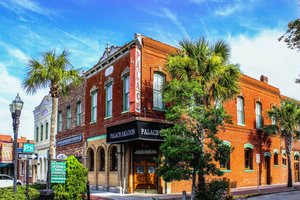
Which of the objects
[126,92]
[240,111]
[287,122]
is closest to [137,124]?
[126,92]

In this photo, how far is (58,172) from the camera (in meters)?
15.1

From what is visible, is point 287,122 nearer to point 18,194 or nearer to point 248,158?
point 248,158

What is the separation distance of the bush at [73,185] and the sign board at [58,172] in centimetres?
33

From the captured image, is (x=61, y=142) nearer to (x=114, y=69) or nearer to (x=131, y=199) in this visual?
(x=114, y=69)

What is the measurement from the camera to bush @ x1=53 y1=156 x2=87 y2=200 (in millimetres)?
15242

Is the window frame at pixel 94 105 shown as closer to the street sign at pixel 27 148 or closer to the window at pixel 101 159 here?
the window at pixel 101 159

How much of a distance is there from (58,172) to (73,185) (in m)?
0.94

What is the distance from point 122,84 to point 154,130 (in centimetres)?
428

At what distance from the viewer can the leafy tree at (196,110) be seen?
51.9 ft

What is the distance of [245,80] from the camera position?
2870 centimetres

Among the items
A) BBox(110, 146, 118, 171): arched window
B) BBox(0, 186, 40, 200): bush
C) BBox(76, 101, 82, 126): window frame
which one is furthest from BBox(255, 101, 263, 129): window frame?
BBox(0, 186, 40, 200): bush

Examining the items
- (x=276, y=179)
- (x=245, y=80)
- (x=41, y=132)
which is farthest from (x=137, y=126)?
(x=41, y=132)

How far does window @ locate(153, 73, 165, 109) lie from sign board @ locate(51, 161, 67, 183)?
Answer: 765cm

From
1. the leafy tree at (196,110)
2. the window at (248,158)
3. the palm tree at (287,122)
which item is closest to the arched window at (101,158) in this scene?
the leafy tree at (196,110)
